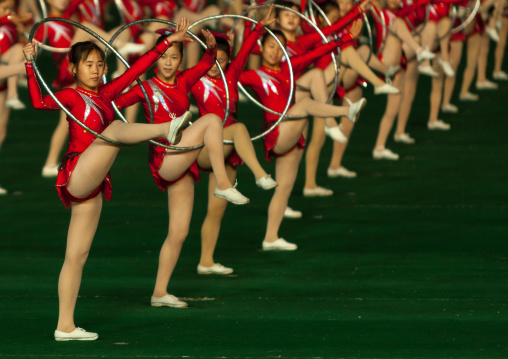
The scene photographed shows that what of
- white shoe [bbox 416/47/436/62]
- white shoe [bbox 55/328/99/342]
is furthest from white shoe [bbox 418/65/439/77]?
white shoe [bbox 55/328/99/342]

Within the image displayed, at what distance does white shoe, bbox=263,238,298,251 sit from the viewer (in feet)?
24.9

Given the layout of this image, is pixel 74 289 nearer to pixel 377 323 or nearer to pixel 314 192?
pixel 377 323

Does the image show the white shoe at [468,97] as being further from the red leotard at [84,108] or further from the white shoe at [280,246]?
the red leotard at [84,108]

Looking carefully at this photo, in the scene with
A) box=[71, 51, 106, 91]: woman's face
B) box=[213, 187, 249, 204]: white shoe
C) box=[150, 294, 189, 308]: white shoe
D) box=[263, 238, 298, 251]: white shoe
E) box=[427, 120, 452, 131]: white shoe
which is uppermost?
box=[71, 51, 106, 91]: woman's face

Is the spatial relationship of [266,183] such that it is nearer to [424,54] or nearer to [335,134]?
[335,134]

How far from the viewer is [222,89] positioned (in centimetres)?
671

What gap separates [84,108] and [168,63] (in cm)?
79

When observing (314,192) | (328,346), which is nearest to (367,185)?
(314,192)

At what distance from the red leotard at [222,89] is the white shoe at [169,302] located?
1.10 metres

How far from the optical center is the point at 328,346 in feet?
17.5

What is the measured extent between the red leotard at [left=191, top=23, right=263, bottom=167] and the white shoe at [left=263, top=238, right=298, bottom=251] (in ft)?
3.39

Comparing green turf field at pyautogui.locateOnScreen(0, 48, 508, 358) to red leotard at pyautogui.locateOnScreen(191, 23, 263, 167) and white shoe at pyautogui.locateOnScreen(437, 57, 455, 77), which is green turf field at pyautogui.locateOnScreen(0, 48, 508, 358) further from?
white shoe at pyautogui.locateOnScreen(437, 57, 455, 77)

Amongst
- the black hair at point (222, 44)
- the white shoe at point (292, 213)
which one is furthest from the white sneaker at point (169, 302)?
the white shoe at point (292, 213)

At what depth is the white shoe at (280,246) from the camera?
759 centimetres
